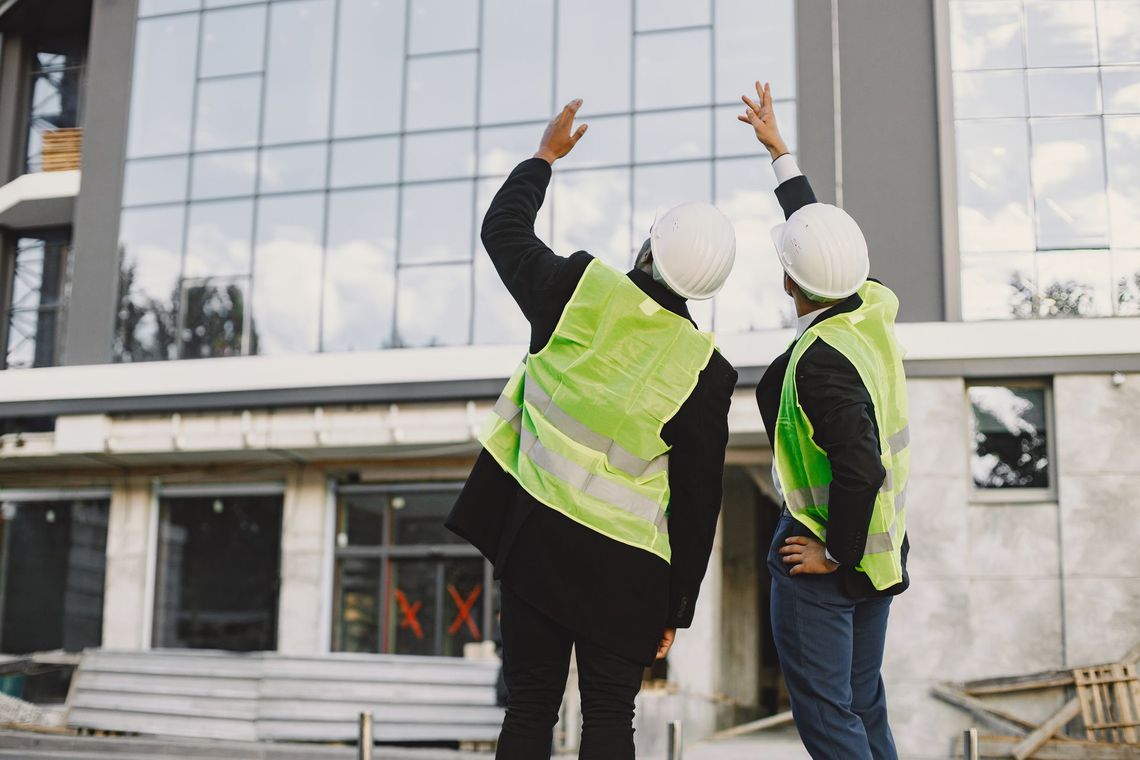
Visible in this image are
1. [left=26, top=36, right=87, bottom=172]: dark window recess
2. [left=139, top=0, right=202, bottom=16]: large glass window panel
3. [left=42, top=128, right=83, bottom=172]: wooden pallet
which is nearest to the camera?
[left=139, top=0, right=202, bottom=16]: large glass window panel

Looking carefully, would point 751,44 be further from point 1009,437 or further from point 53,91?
point 53,91

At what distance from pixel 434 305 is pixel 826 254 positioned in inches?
586

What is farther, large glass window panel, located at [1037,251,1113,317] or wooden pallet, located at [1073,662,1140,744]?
large glass window panel, located at [1037,251,1113,317]

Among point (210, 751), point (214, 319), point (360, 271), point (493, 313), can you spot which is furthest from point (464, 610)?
point (210, 751)

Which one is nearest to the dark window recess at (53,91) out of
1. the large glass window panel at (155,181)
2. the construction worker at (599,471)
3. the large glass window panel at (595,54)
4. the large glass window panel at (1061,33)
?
the large glass window panel at (155,181)

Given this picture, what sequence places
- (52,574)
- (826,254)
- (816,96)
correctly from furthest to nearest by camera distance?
1. (52,574)
2. (816,96)
3. (826,254)

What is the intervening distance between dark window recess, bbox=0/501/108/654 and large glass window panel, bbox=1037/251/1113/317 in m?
14.9

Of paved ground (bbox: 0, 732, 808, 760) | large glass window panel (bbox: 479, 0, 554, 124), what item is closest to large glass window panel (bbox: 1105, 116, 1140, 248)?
large glass window panel (bbox: 479, 0, 554, 124)

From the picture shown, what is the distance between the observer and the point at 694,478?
12.7 feet

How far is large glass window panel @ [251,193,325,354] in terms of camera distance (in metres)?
19.4

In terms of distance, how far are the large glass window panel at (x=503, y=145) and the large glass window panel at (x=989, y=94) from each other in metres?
5.19

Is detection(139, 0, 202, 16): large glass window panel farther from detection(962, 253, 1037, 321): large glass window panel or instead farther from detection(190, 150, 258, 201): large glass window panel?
detection(962, 253, 1037, 321): large glass window panel

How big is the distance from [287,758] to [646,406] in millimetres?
10121

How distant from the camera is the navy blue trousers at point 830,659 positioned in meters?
3.90
